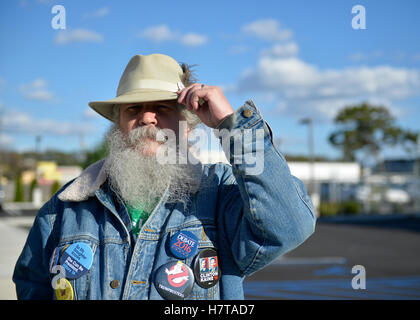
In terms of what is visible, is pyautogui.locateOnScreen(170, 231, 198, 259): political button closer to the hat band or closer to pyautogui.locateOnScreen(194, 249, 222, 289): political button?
pyautogui.locateOnScreen(194, 249, 222, 289): political button

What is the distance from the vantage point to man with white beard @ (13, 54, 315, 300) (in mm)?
1722

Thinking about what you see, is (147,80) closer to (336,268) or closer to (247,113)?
(247,113)

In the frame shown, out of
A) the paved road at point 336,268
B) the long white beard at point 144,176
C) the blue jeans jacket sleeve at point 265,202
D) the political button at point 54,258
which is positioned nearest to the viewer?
the blue jeans jacket sleeve at point 265,202

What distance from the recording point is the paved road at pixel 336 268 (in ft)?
23.8

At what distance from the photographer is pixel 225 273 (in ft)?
6.27

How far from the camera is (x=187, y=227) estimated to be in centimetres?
193

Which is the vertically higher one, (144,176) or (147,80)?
(147,80)

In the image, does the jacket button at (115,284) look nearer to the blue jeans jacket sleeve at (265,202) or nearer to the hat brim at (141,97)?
the blue jeans jacket sleeve at (265,202)

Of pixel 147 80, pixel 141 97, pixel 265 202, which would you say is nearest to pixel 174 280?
pixel 265 202

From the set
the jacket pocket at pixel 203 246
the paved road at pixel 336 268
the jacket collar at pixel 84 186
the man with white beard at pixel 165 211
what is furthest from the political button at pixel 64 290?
the paved road at pixel 336 268

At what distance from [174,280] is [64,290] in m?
0.46

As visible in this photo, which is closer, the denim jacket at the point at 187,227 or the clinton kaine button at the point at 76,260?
the denim jacket at the point at 187,227

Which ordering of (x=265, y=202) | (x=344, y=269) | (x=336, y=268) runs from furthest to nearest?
1. (x=336, y=268)
2. (x=344, y=269)
3. (x=265, y=202)

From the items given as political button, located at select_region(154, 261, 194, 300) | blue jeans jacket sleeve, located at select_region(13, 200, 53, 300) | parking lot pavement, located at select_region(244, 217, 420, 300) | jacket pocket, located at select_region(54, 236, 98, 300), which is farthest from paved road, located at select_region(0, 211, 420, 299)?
political button, located at select_region(154, 261, 194, 300)
